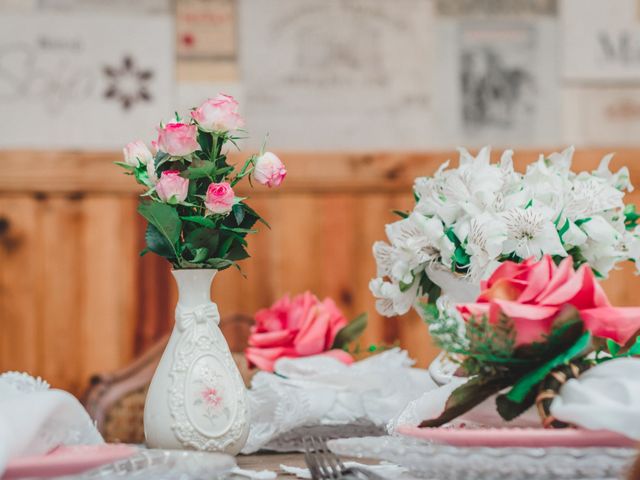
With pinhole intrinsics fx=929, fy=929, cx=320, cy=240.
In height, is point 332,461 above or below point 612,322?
below

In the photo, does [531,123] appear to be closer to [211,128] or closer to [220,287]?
[220,287]

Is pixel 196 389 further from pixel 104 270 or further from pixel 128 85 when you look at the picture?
pixel 128 85

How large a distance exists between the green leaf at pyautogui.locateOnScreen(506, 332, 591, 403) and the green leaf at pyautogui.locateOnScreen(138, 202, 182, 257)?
427mm

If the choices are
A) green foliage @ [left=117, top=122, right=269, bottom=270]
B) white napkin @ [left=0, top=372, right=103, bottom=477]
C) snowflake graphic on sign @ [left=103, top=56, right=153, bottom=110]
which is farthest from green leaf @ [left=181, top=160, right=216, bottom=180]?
snowflake graphic on sign @ [left=103, top=56, right=153, bottom=110]

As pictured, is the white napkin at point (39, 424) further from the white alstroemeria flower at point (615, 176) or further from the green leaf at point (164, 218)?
the white alstroemeria flower at point (615, 176)

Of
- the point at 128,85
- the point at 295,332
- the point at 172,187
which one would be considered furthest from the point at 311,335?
the point at 128,85

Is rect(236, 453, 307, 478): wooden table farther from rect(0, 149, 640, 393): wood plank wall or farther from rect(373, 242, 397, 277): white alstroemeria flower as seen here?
rect(0, 149, 640, 393): wood plank wall

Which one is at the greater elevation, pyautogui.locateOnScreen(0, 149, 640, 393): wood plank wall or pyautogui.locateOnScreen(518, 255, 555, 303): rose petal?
pyautogui.locateOnScreen(518, 255, 555, 303): rose petal

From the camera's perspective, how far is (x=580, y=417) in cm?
73

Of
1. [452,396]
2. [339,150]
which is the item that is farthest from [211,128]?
[339,150]

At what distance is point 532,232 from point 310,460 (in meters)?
0.37

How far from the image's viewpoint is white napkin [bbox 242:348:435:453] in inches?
51.0

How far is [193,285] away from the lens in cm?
107

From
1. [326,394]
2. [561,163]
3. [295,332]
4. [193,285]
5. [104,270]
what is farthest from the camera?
[104,270]
